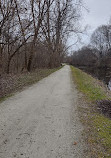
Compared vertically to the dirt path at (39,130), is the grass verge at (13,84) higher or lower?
higher

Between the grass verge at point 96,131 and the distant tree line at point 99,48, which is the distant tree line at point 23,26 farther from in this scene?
the distant tree line at point 99,48

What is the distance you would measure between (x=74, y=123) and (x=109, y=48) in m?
65.3

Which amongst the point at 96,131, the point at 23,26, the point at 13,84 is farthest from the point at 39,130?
the point at 23,26

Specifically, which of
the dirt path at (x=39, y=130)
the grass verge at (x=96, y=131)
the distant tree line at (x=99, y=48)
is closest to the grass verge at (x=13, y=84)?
the dirt path at (x=39, y=130)

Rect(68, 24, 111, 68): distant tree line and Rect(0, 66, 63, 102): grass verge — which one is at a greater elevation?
Rect(68, 24, 111, 68): distant tree line

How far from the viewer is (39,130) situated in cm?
366

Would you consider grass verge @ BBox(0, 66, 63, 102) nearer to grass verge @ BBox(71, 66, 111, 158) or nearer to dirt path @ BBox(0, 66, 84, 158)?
dirt path @ BBox(0, 66, 84, 158)

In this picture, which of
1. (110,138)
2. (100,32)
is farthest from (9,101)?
(100,32)

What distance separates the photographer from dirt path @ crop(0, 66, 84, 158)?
9.34 feet

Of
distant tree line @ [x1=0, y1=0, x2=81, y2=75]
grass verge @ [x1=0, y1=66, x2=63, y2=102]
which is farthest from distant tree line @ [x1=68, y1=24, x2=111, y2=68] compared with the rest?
grass verge @ [x1=0, y1=66, x2=63, y2=102]

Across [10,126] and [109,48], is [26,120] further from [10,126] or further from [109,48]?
[109,48]

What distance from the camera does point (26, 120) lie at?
421cm

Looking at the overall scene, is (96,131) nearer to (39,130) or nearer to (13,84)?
(39,130)

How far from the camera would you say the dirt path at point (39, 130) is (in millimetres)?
2848
